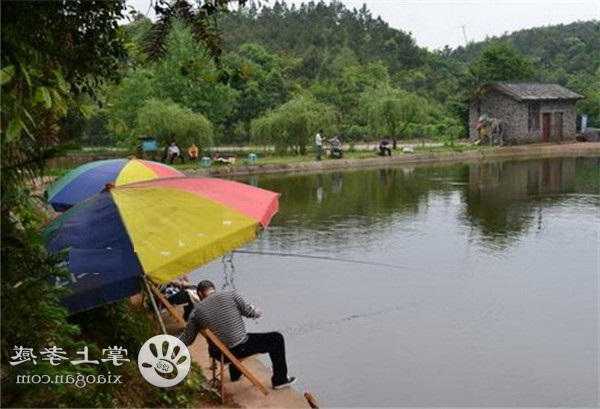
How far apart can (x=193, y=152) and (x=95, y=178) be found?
962 inches

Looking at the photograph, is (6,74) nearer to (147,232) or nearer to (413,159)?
(147,232)

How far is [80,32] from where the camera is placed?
509 cm

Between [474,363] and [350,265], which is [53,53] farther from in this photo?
[350,265]

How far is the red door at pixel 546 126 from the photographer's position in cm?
4778

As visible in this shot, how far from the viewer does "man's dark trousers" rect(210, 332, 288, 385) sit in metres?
6.81

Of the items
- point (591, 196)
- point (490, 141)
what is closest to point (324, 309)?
point (591, 196)

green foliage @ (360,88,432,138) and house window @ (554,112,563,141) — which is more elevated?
green foliage @ (360,88,432,138)

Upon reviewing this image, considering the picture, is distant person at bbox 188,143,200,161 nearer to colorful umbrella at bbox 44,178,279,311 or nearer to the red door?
the red door

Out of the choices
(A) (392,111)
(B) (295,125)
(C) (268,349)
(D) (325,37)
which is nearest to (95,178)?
(C) (268,349)

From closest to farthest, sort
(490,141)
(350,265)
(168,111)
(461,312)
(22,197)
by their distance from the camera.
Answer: (22,197), (461,312), (350,265), (168,111), (490,141)

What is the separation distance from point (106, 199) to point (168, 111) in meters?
28.1

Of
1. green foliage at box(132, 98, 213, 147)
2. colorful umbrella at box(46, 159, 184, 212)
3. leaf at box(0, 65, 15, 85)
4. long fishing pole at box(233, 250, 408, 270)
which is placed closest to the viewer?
leaf at box(0, 65, 15, 85)

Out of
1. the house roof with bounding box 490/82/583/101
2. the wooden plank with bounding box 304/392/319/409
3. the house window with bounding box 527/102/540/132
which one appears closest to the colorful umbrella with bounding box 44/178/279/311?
the wooden plank with bounding box 304/392/319/409

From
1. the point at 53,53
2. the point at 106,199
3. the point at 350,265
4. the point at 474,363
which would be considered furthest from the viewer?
the point at 350,265
